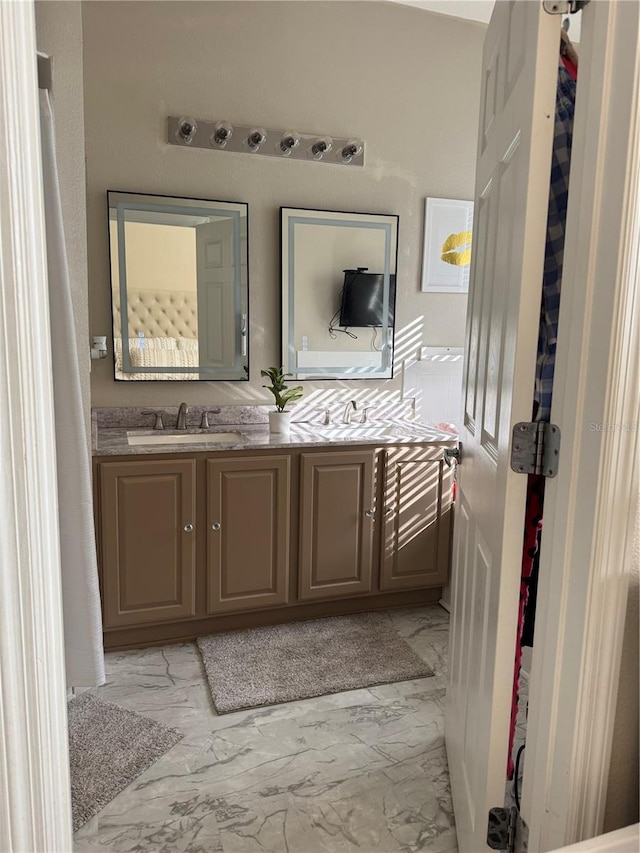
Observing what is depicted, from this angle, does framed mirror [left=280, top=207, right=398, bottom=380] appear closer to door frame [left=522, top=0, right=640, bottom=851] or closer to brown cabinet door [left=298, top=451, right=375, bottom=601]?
brown cabinet door [left=298, top=451, right=375, bottom=601]

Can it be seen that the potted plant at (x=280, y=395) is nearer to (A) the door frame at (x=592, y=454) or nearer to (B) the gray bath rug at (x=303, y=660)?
(B) the gray bath rug at (x=303, y=660)

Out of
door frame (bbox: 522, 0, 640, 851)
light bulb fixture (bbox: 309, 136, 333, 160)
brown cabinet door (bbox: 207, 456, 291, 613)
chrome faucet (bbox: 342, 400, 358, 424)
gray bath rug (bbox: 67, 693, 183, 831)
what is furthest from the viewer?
chrome faucet (bbox: 342, 400, 358, 424)

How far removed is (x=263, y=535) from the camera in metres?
2.78

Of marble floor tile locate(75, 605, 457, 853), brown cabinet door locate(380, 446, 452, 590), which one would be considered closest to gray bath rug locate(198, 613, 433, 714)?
marble floor tile locate(75, 605, 457, 853)

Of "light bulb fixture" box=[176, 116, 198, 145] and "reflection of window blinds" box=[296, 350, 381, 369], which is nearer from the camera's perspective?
"light bulb fixture" box=[176, 116, 198, 145]

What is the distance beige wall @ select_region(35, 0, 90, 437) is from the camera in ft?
6.56

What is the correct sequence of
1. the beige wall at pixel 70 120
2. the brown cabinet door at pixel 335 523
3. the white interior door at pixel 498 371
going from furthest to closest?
the brown cabinet door at pixel 335 523 < the beige wall at pixel 70 120 < the white interior door at pixel 498 371

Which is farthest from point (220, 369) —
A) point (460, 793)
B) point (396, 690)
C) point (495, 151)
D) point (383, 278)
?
point (460, 793)

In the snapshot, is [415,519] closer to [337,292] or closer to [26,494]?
[337,292]

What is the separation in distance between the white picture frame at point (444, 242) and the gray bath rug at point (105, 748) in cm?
260

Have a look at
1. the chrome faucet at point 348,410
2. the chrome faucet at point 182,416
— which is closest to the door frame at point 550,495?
the chrome faucet at point 182,416

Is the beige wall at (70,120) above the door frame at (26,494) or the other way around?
above

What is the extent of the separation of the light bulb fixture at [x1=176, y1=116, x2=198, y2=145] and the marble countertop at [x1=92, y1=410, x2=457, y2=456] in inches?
54.0

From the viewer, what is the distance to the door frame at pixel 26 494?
735mm
